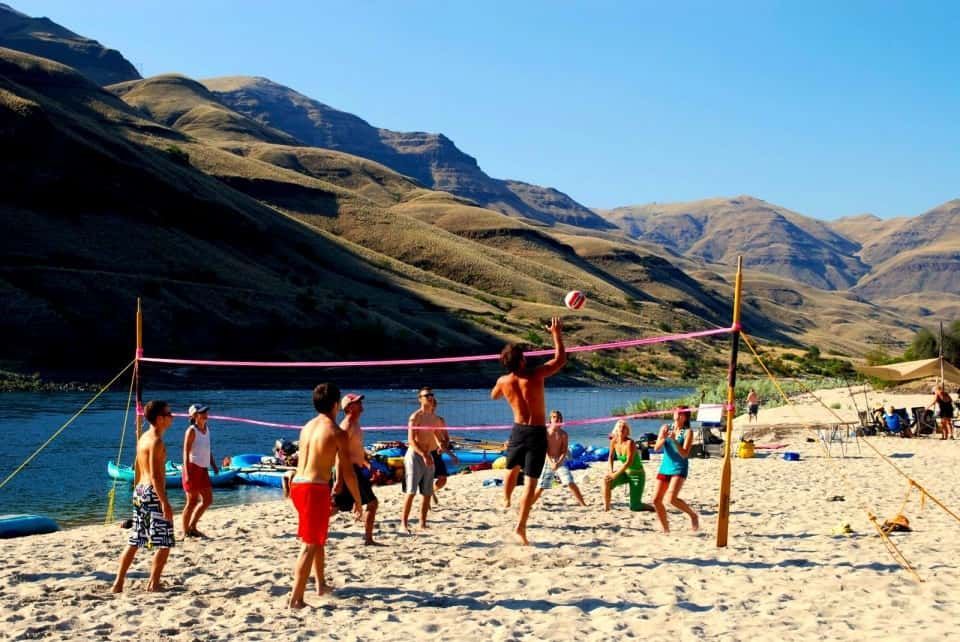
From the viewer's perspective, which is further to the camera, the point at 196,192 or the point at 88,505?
the point at 196,192

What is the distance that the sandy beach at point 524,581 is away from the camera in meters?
7.19

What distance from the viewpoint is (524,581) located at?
864cm

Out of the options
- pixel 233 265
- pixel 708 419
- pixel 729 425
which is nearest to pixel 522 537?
pixel 729 425

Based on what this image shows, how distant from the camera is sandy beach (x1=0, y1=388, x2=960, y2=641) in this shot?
719cm

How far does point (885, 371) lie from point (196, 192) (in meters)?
81.8

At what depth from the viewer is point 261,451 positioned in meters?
28.9

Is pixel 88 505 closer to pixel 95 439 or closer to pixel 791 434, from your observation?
pixel 95 439

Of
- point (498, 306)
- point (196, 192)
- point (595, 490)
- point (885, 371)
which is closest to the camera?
point (595, 490)

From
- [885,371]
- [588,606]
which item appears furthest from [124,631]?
[885,371]

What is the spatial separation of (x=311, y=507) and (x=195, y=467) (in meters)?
3.95

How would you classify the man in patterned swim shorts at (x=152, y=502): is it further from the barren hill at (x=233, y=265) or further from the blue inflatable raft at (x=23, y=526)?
the barren hill at (x=233, y=265)

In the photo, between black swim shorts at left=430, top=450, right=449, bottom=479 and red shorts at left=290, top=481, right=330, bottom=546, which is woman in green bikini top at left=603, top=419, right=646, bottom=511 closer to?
black swim shorts at left=430, top=450, right=449, bottom=479

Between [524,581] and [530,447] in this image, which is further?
[530,447]

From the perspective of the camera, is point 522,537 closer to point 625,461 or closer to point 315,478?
point 625,461
